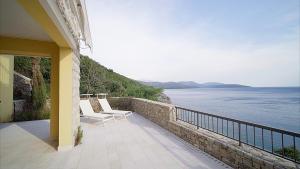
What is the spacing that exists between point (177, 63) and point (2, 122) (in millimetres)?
23430

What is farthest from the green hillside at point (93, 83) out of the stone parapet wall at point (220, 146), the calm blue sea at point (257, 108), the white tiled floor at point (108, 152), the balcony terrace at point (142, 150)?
the calm blue sea at point (257, 108)

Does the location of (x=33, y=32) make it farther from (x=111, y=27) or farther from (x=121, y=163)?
(x=111, y=27)

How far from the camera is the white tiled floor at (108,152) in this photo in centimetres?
384

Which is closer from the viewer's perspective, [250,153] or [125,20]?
[250,153]

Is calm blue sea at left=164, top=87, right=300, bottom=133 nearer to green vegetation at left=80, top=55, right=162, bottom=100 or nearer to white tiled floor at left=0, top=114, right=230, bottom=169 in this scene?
green vegetation at left=80, top=55, right=162, bottom=100

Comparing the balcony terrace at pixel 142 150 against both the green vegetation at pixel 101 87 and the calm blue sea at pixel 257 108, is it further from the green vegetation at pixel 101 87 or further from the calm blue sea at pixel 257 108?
the calm blue sea at pixel 257 108

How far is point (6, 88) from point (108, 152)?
6.73m

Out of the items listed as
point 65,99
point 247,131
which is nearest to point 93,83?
point 65,99

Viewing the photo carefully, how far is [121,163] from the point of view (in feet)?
12.7

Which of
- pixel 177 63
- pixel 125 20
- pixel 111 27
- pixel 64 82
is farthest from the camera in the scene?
pixel 177 63

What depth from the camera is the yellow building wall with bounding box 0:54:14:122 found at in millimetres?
8547

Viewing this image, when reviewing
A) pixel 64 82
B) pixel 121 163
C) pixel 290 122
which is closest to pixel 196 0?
pixel 64 82

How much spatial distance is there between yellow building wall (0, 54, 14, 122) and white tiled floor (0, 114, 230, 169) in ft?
7.83

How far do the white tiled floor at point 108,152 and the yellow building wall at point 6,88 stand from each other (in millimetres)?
2388
